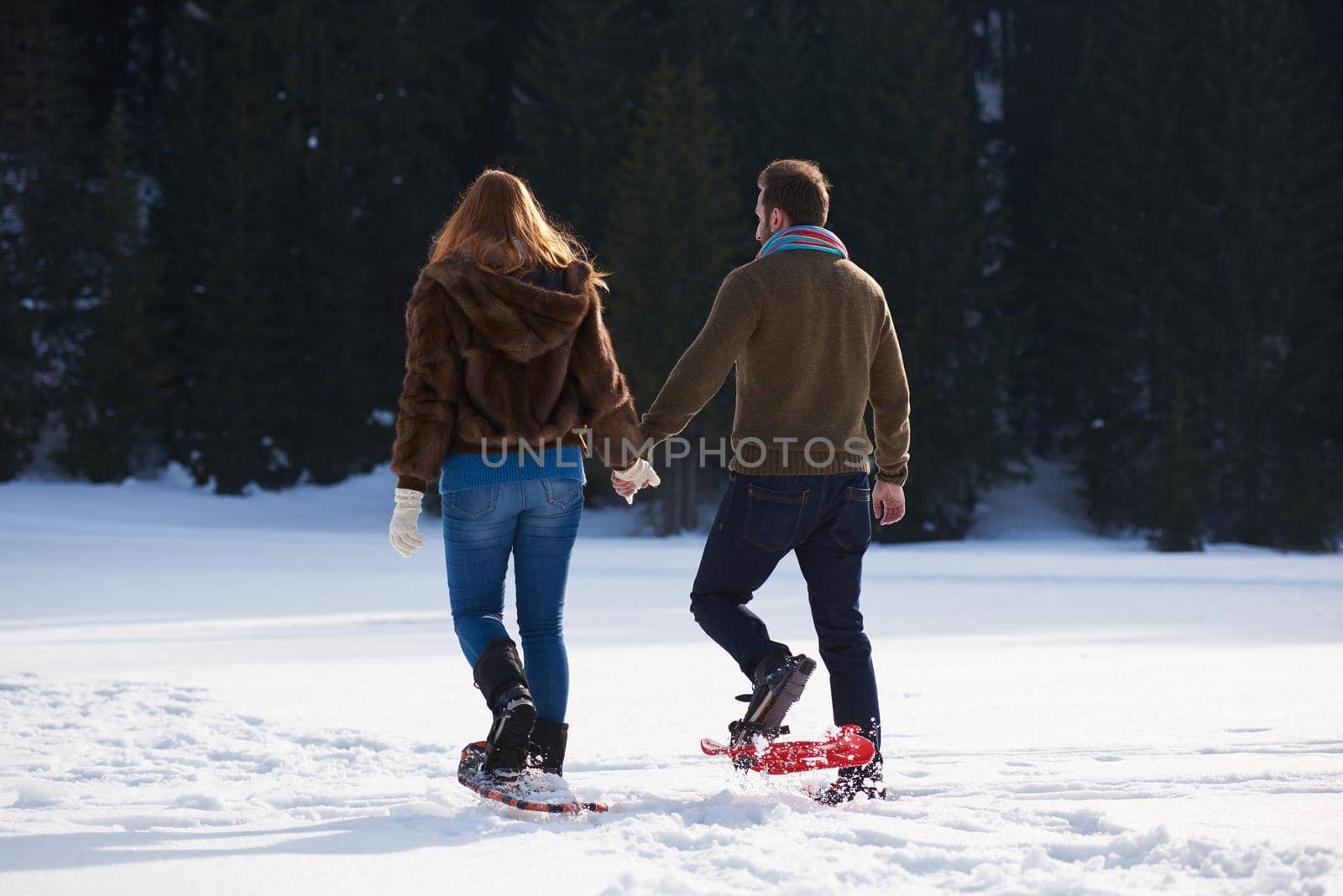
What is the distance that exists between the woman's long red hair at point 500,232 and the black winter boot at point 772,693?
1.27 metres

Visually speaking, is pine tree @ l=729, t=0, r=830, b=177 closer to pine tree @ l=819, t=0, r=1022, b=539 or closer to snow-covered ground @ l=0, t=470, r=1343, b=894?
pine tree @ l=819, t=0, r=1022, b=539

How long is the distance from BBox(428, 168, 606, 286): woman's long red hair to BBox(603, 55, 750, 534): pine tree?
1953 centimetres

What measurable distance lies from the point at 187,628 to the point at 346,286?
19.5 metres

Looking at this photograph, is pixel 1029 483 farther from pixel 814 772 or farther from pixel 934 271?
pixel 814 772

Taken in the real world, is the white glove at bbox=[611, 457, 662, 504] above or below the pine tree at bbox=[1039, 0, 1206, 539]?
below

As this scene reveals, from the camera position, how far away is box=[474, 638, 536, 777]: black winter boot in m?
3.70

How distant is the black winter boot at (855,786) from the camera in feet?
12.6

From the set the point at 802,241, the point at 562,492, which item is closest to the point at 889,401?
the point at 802,241

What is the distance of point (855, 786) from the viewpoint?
3.90m

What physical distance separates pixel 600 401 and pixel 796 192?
0.89 metres

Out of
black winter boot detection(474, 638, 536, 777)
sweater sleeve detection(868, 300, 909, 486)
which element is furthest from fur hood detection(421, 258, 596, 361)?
sweater sleeve detection(868, 300, 909, 486)

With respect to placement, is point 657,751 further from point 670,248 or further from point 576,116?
point 576,116

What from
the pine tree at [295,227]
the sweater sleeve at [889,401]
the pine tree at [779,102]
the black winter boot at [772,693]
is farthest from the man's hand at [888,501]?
the pine tree at [295,227]

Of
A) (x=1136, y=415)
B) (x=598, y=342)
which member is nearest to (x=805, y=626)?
(x=598, y=342)
